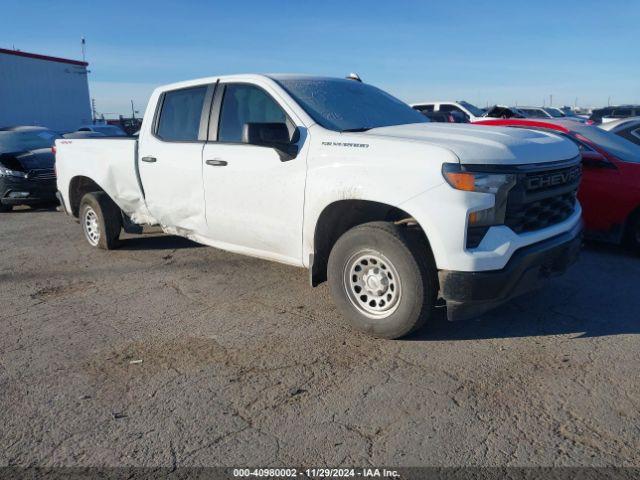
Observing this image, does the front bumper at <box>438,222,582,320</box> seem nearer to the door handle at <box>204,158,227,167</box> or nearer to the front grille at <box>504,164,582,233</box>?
the front grille at <box>504,164,582,233</box>

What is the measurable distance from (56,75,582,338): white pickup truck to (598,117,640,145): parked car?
146 inches

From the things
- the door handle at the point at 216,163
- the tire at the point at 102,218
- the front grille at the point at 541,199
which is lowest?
the tire at the point at 102,218

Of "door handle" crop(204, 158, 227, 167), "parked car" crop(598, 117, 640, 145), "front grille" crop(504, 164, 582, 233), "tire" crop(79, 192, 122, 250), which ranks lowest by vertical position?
"tire" crop(79, 192, 122, 250)

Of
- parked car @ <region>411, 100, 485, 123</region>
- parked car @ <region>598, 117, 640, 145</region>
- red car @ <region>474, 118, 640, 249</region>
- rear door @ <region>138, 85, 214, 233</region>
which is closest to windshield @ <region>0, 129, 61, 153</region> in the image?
rear door @ <region>138, 85, 214, 233</region>

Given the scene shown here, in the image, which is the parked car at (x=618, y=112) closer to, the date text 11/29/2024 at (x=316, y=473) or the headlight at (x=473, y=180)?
the headlight at (x=473, y=180)

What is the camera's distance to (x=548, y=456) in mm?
2619

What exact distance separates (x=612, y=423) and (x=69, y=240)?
22.6 ft

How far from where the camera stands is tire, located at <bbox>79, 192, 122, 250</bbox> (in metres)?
6.51

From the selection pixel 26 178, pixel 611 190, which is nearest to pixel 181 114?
pixel 611 190

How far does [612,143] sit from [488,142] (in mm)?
3539

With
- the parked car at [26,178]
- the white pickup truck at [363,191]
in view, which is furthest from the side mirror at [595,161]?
the parked car at [26,178]

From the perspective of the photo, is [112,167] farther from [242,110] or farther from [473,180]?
[473,180]

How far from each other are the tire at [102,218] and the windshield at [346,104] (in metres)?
3.02

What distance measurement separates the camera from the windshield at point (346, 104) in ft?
14.4
